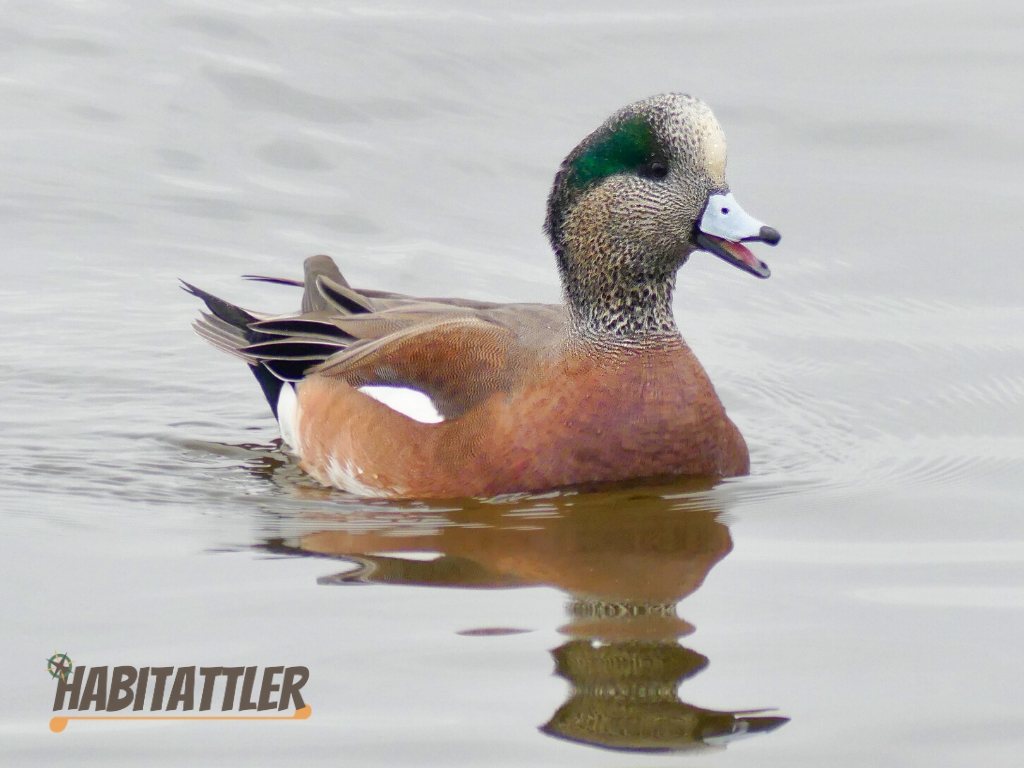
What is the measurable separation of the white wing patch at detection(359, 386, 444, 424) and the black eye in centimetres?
129

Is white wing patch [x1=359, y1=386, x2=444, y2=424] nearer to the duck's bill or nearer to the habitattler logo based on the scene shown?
the duck's bill

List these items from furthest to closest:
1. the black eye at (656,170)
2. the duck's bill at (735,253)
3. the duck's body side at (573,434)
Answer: the black eye at (656,170), the duck's body side at (573,434), the duck's bill at (735,253)

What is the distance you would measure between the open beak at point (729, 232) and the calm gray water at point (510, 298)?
0.96 meters

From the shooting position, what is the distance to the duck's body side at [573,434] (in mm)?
6980

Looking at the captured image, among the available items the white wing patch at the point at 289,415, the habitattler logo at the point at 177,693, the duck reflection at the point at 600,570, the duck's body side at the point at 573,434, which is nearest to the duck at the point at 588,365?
the duck's body side at the point at 573,434

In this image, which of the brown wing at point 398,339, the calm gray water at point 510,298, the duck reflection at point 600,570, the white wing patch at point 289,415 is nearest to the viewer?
the duck reflection at point 600,570

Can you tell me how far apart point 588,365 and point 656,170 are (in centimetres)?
84

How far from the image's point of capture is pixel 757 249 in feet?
33.7

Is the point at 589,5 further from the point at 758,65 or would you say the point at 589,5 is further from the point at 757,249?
the point at 757,249

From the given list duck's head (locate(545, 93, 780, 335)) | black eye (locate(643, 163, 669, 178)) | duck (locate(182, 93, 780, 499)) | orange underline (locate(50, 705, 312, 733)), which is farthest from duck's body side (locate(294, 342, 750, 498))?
orange underline (locate(50, 705, 312, 733))

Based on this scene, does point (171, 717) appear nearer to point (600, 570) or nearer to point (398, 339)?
point (600, 570)

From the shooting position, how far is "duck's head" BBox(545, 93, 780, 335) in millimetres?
7000

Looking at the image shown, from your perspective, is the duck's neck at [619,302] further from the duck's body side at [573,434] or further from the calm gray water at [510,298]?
the calm gray water at [510,298]

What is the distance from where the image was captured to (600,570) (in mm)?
6180
